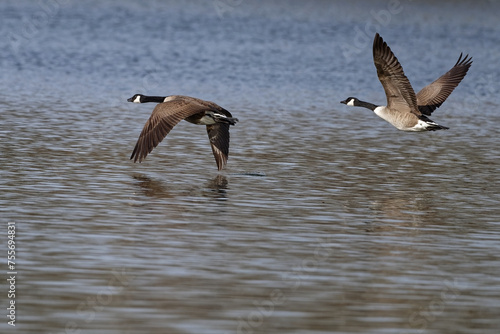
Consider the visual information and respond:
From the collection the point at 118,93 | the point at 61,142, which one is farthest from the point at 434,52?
the point at 61,142

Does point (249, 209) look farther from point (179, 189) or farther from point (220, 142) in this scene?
point (220, 142)

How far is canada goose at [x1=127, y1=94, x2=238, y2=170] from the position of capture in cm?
1380

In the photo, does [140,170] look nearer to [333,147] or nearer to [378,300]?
[333,147]

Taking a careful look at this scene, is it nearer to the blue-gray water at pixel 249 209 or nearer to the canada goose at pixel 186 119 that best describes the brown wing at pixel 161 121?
the canada goose at pixel 186 119

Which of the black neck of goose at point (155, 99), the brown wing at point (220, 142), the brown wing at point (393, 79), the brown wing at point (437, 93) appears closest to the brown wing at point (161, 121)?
the brown wing at point (220, 142)

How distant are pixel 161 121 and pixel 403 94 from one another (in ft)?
12.7

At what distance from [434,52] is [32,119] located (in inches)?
916

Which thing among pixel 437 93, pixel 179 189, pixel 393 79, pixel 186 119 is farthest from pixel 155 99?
pixel 437 93

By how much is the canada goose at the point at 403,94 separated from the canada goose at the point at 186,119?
7.70ft

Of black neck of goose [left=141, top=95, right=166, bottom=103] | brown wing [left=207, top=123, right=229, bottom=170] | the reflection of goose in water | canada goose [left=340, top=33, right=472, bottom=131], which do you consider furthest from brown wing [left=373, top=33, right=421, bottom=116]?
black neck of goose [left=141, top=95, right=166, bottom=103]

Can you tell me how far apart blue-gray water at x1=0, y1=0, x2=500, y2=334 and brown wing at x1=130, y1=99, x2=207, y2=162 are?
18.9 inches

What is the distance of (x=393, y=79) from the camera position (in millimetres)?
14719

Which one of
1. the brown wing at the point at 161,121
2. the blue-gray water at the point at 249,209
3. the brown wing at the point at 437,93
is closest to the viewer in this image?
the blue-gray water at the point at 249,209

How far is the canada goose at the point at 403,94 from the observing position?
46.0ft
